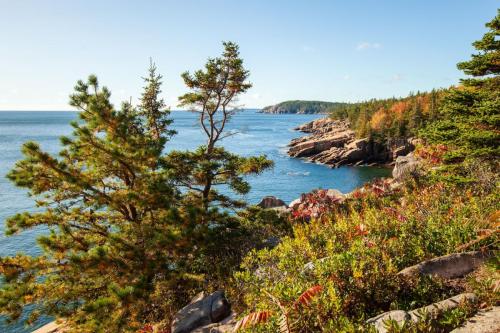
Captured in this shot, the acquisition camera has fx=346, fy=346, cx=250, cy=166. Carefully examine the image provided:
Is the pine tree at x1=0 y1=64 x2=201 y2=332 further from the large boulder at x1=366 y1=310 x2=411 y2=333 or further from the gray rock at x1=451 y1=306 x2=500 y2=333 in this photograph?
the gray rock at x1=451 y1=306 x2=500 y2=333

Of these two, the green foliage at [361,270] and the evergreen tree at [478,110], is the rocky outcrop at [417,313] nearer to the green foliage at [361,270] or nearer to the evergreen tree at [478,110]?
the green foliage at [361,270]

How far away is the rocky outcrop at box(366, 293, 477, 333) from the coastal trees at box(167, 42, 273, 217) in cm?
957

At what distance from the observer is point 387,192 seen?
18.5 m

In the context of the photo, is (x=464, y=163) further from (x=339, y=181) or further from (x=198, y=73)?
(x=339, y=181)

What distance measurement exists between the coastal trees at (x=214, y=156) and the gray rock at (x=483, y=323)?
10.5 metres

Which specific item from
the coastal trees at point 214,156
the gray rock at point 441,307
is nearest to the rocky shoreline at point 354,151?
the coastal trees at point 214,156

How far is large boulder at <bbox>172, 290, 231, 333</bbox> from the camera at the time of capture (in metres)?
9.59

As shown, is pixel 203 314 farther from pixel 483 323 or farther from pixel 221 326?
pixel 483 323

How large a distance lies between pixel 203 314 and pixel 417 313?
600cm

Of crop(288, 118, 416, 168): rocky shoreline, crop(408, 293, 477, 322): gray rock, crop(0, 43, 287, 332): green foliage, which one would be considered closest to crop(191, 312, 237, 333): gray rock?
crop(0, 43, 287, 332): green foliage

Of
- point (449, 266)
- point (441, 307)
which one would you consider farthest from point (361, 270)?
point (449, 266)

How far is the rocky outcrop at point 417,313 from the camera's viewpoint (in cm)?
534

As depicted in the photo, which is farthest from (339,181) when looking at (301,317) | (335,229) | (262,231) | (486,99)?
(301,317)

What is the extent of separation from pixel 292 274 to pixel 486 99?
1802 centimetres
